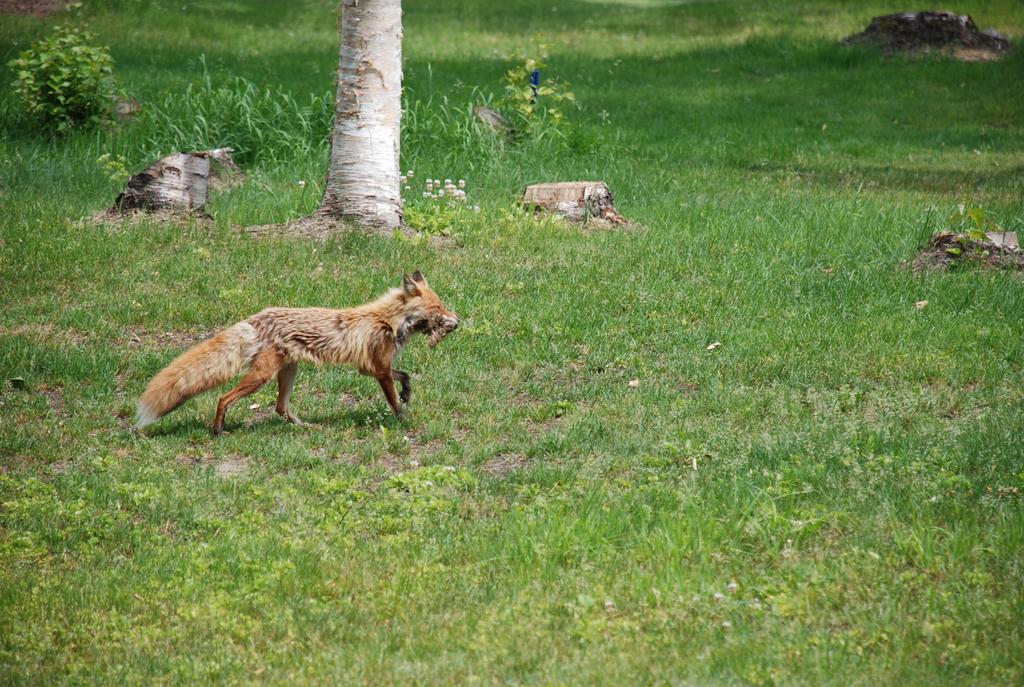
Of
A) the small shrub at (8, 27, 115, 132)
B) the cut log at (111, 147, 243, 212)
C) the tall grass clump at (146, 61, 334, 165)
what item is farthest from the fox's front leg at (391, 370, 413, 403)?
the small shrub at (8, 27, 115, 132)

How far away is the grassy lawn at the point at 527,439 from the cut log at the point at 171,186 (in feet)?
1.27

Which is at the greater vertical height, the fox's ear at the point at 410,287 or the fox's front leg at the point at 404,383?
the fox's ear at the point at 410,287

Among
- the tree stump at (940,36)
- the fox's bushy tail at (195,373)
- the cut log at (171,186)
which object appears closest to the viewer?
the fox's bushy tail at (195,373)

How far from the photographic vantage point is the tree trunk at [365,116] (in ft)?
39.7

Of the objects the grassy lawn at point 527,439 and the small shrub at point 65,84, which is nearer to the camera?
the grassy lawn at point 527,439

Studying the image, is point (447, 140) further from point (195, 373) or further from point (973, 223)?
point (195, 373)

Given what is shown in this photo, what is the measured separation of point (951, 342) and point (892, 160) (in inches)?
368

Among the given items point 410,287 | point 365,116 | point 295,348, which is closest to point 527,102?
point 365,116

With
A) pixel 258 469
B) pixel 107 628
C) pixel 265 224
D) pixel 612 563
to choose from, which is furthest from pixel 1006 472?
pixel 265 224

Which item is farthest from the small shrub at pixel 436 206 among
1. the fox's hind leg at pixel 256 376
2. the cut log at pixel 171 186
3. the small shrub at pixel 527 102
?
the fox's hind leg at pixel 256 376

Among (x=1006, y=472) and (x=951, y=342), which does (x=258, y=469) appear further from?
(x=951, y=342)

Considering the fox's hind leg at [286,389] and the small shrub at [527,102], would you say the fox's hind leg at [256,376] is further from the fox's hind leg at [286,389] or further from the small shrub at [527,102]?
the small shrub at [527,102]

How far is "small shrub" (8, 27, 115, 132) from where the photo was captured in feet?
52.0

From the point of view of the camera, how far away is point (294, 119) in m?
16.5
